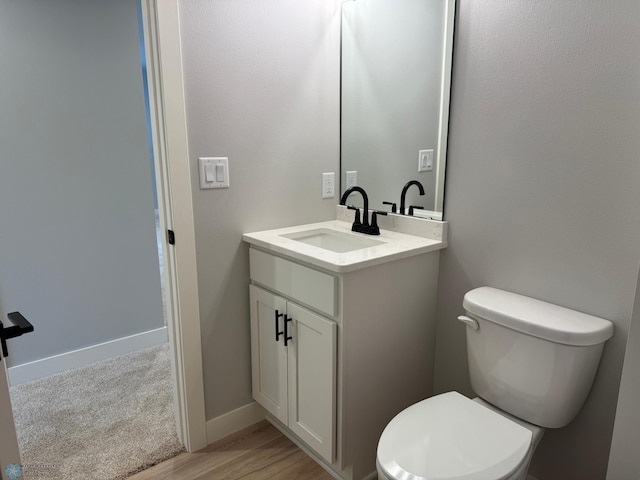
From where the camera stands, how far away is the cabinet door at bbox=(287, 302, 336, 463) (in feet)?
5.19

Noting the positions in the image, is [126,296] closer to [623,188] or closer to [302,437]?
[302,437]

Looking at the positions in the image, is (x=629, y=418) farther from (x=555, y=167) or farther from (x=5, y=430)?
(x=5, y=430)

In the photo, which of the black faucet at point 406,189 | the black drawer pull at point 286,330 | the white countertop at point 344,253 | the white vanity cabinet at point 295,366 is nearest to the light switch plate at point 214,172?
the white countertop at point 344,253

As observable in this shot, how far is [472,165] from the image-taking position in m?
1.66

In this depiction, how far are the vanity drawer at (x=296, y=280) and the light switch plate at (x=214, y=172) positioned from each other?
0.31m

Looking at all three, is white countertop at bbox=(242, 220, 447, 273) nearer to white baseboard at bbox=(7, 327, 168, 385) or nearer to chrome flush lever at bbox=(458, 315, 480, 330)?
chrome flush lever at bbox=(458, 315, 480, 330)

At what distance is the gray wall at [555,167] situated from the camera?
51.1 inches

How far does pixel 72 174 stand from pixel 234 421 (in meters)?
1.51

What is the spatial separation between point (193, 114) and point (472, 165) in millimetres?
1037

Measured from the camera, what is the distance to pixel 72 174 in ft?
7.85

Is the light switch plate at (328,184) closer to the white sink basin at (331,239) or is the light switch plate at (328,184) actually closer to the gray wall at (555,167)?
the white sink basin at (331,239)

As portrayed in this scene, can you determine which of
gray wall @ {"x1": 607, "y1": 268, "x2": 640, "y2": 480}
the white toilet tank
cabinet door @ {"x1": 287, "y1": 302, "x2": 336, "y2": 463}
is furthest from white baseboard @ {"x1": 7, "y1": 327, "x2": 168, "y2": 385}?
gray wall @ {"x1": 607, "y1": 268, "x2": 640, "y2": 480}

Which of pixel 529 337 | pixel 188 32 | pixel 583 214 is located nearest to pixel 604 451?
pixel 529 337

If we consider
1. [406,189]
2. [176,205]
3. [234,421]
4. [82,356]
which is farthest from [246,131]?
[82,356]
